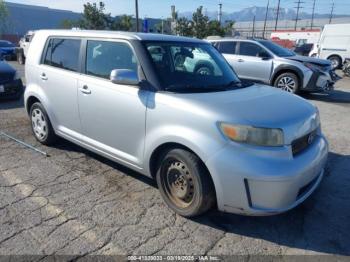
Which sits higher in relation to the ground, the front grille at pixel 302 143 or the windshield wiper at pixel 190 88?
the windshield wiper at pixel 190 88

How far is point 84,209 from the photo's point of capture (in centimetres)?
357

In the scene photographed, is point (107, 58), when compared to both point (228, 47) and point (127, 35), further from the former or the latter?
point (228, 47)

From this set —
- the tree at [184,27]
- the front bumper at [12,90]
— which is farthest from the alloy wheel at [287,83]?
the tree at [184,27]

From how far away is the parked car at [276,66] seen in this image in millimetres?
10227

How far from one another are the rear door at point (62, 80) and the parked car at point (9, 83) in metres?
4.39

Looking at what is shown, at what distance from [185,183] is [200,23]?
3385 cm

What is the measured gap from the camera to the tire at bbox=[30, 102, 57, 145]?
5.12 meters

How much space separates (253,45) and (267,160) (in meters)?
8.73

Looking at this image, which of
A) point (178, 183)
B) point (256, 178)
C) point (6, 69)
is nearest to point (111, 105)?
point (178, 183)

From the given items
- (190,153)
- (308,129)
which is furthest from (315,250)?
(190,153)

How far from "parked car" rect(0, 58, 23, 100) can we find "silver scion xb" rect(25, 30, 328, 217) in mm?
4443

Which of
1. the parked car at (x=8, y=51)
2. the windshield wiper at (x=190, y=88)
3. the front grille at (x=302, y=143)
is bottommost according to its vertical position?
the parked car at (x=8, y=51)

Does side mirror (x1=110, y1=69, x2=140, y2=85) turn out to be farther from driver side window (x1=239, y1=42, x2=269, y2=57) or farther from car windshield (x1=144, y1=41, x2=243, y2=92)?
driver side window (x1=239, y1=42, x2=269, y2=57)

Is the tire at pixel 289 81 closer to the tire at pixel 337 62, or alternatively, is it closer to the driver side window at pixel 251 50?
the driver side window at pixel 251 50
